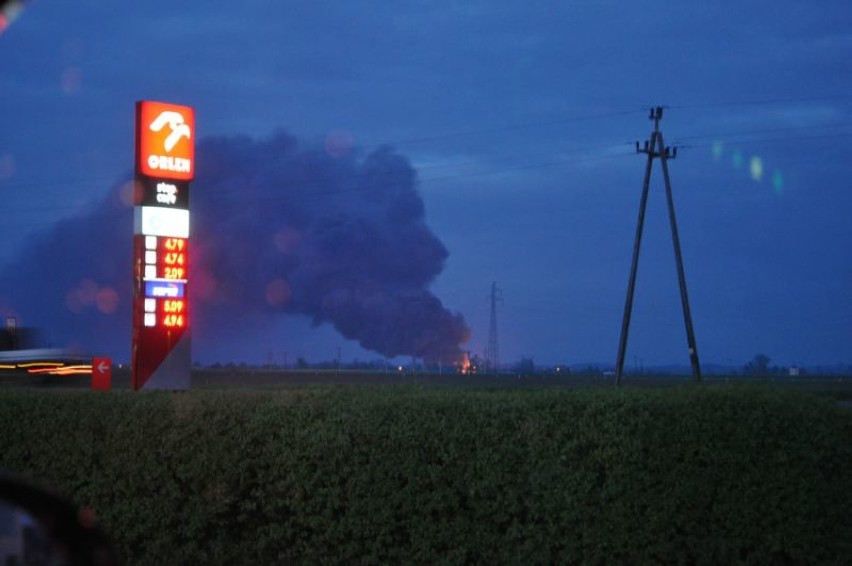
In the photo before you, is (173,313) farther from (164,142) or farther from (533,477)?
(533,477)

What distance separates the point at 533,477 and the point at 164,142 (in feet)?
23.6

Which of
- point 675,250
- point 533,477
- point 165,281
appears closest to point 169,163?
point 165,281

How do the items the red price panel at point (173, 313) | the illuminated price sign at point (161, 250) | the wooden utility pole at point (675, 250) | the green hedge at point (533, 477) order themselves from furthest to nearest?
1. the wooden utility pole at point (675, 250)
2. the red price panel at point (173, 313)
3. the illuminated price sign at point (161, 250)
4. the green hedge at point (533, 477)

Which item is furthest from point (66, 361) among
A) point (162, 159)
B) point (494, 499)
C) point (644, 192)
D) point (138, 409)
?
point (494, 499)

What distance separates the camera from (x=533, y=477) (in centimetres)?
965

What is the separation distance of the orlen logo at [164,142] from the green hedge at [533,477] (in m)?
4.60

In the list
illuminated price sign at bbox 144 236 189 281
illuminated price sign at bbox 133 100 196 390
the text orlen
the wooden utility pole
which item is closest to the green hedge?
illuminated price sign at bbox 133 100 196 390

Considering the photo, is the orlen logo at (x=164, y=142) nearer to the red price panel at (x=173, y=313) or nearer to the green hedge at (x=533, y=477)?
the red price panel at (x=173, y=313)

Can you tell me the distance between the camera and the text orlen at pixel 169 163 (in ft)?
45.5


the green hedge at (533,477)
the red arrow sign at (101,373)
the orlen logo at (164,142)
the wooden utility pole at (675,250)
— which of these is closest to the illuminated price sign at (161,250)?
the orlen logo at (164,142)

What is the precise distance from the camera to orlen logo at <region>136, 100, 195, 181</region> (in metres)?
13.8

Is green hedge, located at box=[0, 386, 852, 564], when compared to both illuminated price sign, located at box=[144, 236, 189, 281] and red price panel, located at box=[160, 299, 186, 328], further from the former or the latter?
illuminated price sign, located at box=[144, 236, 189, 281]

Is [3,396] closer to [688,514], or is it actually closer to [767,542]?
[688,514]

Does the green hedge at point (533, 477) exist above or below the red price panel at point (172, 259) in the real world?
below
